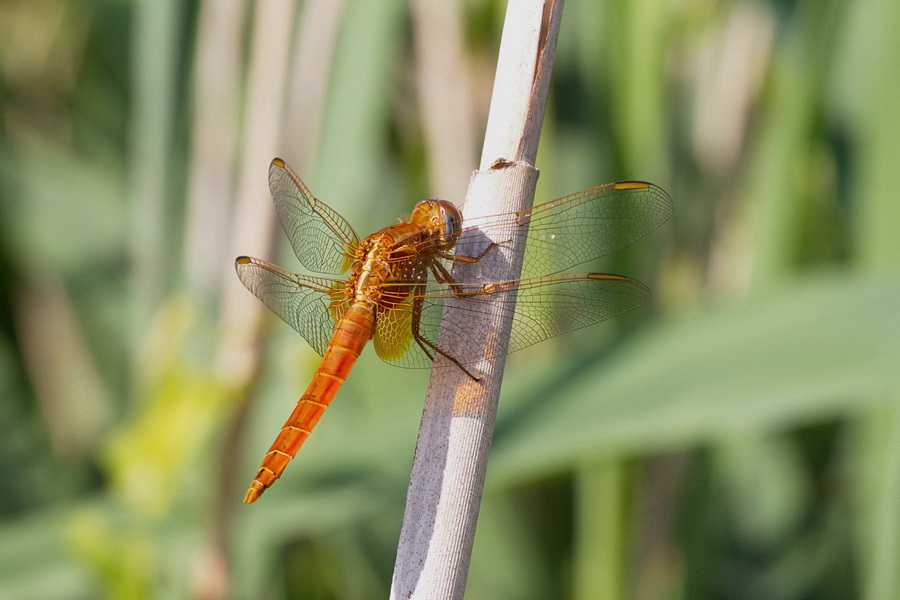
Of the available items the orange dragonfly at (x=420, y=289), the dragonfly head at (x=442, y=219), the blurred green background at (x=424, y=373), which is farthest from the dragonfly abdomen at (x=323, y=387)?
the blurred green background at (x=424, y=373)

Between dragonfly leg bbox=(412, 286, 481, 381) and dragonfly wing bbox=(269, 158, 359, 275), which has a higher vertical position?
dragonfly wing bbox=(269, 158, 359, 275)

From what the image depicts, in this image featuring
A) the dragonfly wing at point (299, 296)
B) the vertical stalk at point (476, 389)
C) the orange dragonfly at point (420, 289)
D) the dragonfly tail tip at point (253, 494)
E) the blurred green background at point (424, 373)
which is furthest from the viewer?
the blurred green background at point (424, 373)

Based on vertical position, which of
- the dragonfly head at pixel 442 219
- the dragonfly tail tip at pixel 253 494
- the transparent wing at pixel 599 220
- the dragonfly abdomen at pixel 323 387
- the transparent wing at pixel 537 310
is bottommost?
the dragonfly tail tip at pixel 253 494

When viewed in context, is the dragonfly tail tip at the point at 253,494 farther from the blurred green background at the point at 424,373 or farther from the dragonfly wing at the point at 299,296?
the blurred green background at the point at 424,373

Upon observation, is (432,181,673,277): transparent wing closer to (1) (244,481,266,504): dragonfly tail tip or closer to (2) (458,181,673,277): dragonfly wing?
(2) (458,181,673,277): dragonfly wing

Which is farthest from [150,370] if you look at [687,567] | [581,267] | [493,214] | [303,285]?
[687,567]

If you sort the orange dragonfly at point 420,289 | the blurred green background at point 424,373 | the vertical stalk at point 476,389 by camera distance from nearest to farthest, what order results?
the vertical stalk at point 476,389
the orange dragonfly at point 420,289
the blurred green background at point 424,373

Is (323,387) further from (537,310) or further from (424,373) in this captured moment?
(424,373)

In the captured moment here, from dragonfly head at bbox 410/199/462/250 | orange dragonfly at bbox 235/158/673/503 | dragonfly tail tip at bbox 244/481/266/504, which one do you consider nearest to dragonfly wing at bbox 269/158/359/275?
orange dragonfly at bbox 235/158/673/503
